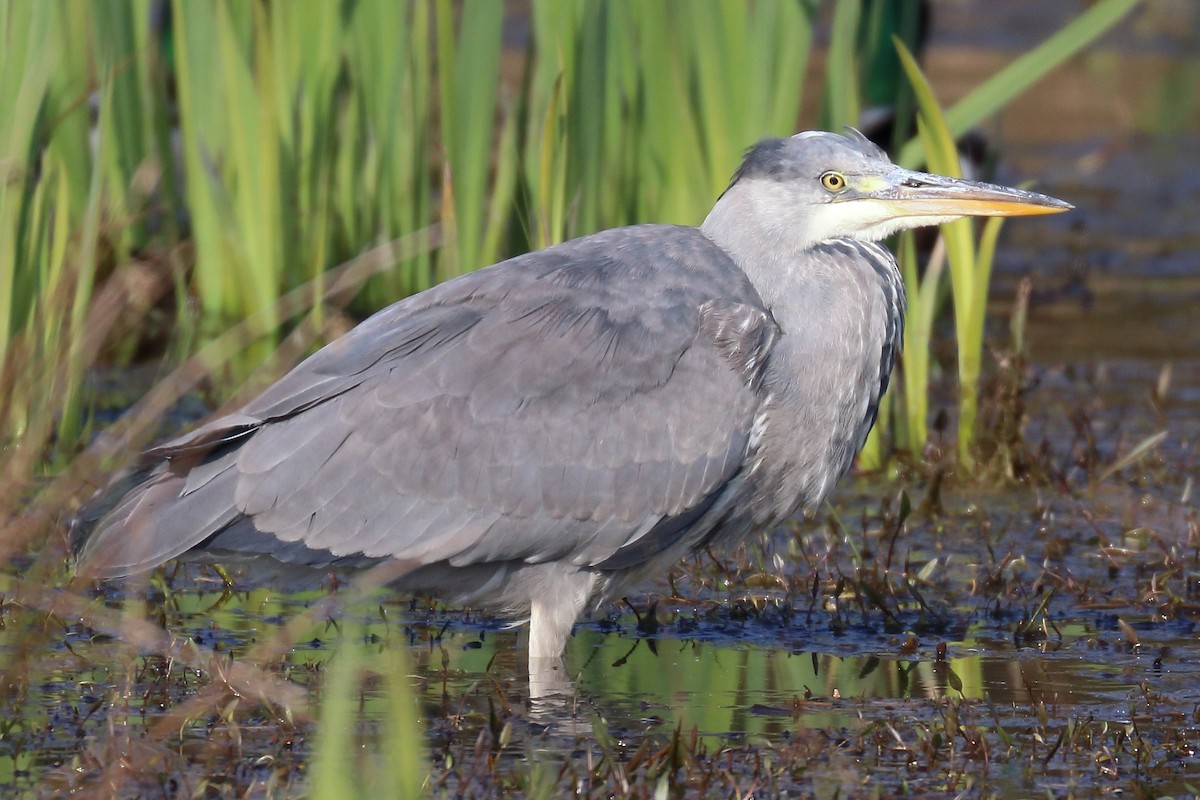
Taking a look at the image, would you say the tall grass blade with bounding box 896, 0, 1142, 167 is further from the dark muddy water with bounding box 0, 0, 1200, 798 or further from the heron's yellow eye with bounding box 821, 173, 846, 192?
the heron's yellow eye with bounding box 821, 173, 846, 192

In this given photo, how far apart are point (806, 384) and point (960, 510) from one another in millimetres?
1585

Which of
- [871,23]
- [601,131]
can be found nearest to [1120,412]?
[871,23]

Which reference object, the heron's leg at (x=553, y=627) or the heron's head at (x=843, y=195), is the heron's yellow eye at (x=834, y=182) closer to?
the heron's head at (x=843, y=195)

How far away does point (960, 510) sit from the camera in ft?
19.8

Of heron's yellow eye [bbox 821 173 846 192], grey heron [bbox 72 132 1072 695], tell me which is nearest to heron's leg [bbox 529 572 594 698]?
grey heron [bbox 72 132 1072 695]

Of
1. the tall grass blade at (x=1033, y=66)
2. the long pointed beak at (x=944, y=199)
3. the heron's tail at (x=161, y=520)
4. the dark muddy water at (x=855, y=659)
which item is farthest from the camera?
the tall grass blade at (x=1033, y=66)

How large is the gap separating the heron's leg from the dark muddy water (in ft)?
0.19

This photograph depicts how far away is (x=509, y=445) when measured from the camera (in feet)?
14.5

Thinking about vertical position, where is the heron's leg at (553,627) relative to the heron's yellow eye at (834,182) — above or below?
below

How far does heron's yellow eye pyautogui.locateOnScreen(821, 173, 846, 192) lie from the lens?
4.76 meters

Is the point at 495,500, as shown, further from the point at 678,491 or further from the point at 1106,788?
the point at 1106,788

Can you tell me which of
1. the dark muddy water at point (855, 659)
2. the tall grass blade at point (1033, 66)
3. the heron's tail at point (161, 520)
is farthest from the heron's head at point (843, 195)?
the heron's tail at point (161, 520)

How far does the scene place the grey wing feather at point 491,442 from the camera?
14.4 ft

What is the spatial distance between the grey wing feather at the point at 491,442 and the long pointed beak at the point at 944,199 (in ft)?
1.89
